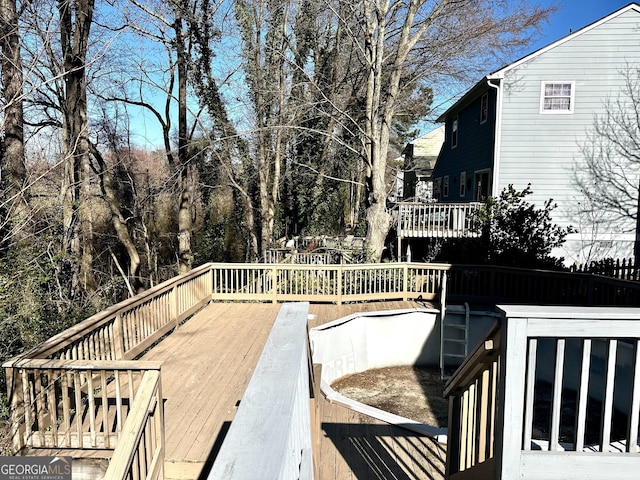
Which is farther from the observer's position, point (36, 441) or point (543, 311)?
point (36, 441)

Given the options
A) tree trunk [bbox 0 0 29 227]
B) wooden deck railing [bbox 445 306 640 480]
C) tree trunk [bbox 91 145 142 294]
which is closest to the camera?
wooden deck railing [bbox 445 306 640 480]

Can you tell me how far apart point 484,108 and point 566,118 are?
245cm

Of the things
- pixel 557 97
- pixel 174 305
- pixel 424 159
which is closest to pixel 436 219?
pixel 557 97

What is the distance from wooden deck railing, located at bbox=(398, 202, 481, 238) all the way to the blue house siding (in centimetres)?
197

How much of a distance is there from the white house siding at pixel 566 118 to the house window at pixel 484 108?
0.96m

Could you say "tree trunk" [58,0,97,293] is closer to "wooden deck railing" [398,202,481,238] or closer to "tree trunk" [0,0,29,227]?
"tree trunk" [0,0,29,227]

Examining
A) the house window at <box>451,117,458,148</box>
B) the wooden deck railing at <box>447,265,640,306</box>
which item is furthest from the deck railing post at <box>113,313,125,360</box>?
the house window at <box>451,117,458,148</box>

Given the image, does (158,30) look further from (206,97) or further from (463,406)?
(463,406)

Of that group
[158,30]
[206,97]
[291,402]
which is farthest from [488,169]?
[291,402]

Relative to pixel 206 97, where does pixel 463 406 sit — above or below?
below

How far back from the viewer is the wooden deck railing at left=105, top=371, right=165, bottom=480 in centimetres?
235

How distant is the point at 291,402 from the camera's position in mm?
1273

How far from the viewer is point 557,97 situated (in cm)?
1242

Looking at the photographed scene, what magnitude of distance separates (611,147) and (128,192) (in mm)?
14115
